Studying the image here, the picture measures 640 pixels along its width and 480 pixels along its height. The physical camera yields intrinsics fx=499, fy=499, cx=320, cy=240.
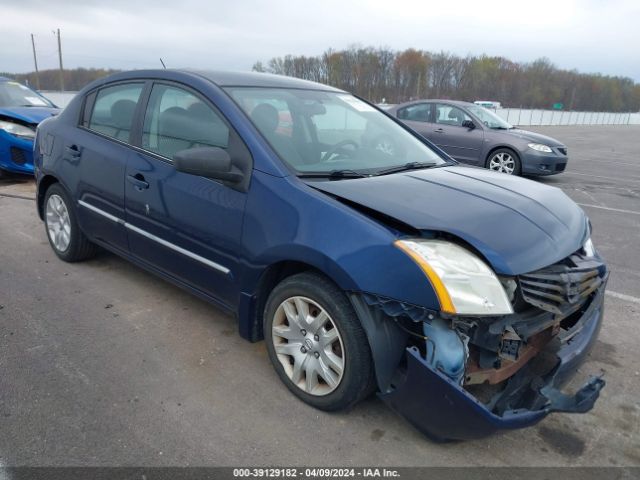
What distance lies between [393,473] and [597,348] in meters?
1.91

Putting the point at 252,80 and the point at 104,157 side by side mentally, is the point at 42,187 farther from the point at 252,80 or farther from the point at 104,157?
the point at 252,80

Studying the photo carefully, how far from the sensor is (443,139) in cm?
1034

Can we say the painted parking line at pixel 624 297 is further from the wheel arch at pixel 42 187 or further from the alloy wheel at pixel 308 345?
the wheel arch at pixel 42 187

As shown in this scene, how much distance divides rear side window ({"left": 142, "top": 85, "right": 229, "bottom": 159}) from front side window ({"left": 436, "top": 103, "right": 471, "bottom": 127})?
26.5 feet

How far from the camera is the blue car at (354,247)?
2.12 m

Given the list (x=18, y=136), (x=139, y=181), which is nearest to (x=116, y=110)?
(x=139, y=181)

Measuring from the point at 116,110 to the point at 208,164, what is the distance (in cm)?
151

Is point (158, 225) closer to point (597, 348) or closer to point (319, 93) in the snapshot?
point (319, 93)

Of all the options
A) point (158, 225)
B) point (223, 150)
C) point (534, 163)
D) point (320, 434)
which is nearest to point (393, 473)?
point (320, 434)

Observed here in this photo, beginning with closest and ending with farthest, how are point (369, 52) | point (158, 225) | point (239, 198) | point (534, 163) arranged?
point (239, 198)
point (158, 225)
point (534, 163)
point (369, 52)

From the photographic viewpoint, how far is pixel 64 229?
438 centimetres

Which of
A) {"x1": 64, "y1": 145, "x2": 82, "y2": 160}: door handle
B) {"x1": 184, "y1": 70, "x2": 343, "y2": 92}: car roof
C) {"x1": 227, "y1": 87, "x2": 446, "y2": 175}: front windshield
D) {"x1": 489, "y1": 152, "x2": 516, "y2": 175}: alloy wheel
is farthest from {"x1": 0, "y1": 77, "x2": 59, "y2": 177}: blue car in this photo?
{"x1": 489, "y1": 152, "x2": 516, "y2": 175}: alloy wheel

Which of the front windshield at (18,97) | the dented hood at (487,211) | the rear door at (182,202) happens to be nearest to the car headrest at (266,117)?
the rear door at (182,202)

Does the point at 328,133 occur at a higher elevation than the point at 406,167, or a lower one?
higher
